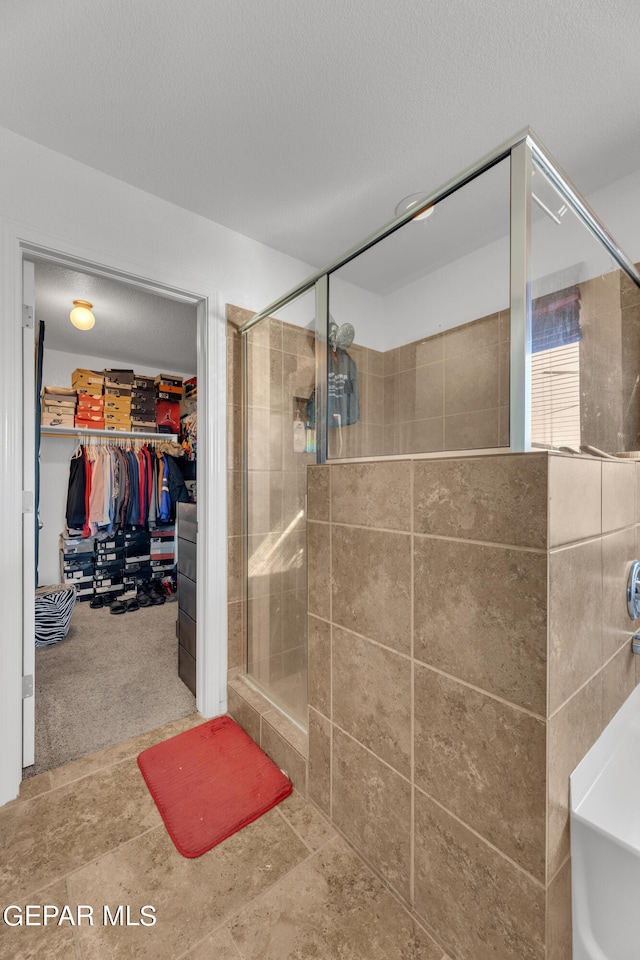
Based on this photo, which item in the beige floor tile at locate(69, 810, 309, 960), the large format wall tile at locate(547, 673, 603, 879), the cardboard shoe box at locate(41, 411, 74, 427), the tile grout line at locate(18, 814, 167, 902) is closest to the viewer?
the large format wall tile at locate(547, 673, 603, 879)

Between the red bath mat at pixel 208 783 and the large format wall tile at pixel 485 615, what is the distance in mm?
929

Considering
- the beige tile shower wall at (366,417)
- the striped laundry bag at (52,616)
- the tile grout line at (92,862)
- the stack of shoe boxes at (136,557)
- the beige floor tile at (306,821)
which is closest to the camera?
the tile grout line at (92,862)

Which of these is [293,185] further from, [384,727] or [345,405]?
[384,727]

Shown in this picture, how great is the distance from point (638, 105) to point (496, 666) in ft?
6.16

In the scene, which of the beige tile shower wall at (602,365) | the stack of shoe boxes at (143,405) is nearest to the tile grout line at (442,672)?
the beige tile shower wall at (602,365)

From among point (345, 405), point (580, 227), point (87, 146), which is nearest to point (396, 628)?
Result: point (345, 405)

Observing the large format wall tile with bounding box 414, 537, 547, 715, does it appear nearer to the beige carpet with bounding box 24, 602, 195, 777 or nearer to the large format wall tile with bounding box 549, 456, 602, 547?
the large format wall tile with bounding box 549, 456, 602, 547

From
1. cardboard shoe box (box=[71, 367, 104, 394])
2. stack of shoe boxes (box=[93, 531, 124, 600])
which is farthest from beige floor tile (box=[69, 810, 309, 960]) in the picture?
cardboard shoe box (box=[71, 367, 104, 394])

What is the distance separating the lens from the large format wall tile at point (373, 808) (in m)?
1.01

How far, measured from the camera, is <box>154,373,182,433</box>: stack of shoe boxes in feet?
13.9

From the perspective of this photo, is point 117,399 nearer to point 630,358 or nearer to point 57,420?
point 57,420

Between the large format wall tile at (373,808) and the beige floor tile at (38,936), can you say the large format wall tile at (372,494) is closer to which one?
the large format wall tile at (373,808)

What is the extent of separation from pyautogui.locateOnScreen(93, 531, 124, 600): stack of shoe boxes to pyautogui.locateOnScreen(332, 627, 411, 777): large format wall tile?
3.39m

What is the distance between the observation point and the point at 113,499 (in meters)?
3.87
